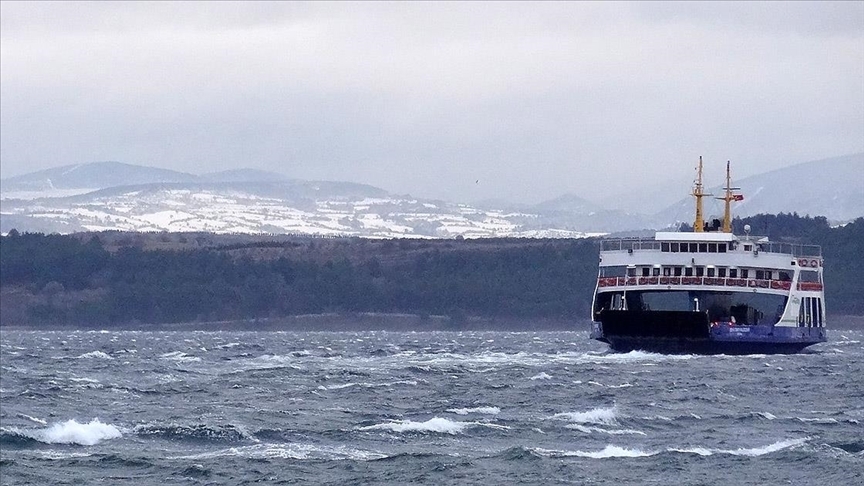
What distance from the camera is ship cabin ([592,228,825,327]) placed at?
9044 cm

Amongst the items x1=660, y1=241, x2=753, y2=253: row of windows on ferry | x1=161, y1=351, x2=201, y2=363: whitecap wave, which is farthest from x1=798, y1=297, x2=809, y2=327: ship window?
x1=161, y1=351, x2=201, y2=363: whitecap wave

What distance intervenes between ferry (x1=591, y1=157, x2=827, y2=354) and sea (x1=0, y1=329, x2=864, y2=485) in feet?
23.1

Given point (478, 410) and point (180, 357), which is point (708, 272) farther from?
point (478, 410)

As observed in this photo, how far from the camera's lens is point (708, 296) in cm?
9281

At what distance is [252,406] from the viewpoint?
55312 millimetres

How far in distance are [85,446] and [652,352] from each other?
1949 inches

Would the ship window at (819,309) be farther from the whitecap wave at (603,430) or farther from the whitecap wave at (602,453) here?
the whitecap wave at (602,453)

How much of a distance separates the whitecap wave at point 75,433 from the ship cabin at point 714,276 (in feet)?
155

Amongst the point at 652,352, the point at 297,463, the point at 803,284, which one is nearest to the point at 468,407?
the point at 297,463

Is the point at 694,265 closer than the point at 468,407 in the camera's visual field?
No

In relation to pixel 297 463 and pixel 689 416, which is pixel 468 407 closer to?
pixel 689 416

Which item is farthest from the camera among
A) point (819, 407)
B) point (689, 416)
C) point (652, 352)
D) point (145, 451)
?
point (652, 352)

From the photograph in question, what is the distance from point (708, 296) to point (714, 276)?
1746 mm

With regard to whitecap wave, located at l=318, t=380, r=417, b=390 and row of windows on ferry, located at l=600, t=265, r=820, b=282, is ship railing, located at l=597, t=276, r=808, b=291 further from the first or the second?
whitecap wave, located at l=318, t=380, r=417, b=390
